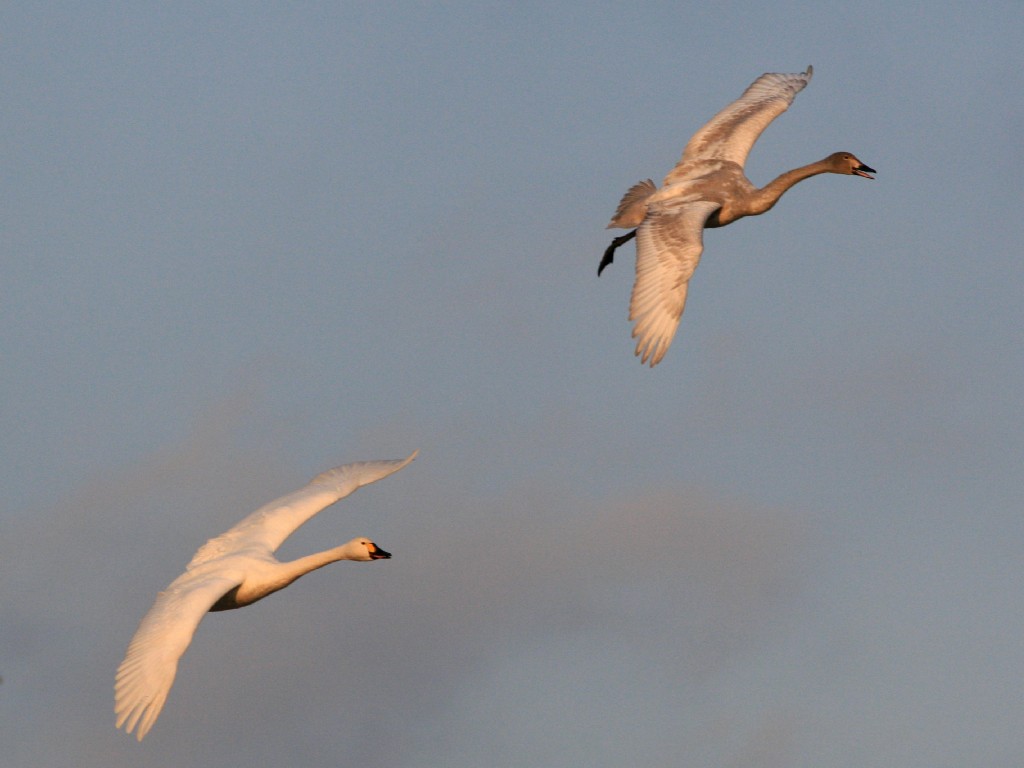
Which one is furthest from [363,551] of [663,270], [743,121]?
[743,121]

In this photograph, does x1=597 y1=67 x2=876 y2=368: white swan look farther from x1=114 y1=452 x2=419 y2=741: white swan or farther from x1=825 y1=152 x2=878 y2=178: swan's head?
x1=114 y1=452 x2=419 y2=741: white swan

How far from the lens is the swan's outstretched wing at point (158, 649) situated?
2722 cm

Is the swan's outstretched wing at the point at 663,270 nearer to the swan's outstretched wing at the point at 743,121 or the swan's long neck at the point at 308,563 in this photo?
the swan's outstretched wing at the point at 743,121

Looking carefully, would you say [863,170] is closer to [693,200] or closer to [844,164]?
[844,164]

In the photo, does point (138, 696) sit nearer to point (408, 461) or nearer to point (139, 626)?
point (139, 626)

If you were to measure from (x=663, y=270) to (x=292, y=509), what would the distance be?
753 centimetres

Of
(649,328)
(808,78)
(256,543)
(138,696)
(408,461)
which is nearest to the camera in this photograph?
(138,696)

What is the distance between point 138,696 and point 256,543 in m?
6.05

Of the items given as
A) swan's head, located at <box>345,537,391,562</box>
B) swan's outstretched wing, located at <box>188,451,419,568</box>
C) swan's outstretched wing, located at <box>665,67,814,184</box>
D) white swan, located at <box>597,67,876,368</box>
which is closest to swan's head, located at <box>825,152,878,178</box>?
white swan, located at <box>597,67,876,368</box>

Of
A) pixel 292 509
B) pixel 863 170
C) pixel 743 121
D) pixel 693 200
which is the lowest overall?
pixel 292 509

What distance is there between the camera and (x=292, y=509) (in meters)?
34.5

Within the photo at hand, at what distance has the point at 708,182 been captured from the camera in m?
34.6

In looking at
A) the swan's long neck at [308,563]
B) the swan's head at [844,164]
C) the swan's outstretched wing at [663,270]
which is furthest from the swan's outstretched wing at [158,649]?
the swan's head at [844,164]

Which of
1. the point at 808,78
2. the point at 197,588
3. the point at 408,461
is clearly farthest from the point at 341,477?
the point at 808,78
